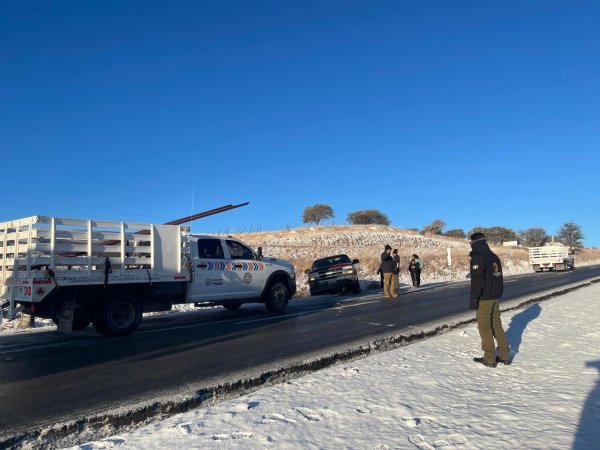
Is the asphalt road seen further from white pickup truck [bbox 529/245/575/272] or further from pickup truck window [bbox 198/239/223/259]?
white pickup truck [bbox 529/245/575/272]

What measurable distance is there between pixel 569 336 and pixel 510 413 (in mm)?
4945

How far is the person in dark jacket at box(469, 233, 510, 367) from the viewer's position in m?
6.52

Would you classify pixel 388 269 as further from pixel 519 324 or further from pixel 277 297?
pixel 519 324

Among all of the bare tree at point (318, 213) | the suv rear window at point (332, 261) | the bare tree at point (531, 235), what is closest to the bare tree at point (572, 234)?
the bare tree at point (531, 235)

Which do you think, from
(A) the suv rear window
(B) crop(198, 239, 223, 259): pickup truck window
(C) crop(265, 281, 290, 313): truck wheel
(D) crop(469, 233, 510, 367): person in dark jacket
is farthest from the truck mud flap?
(A) the suv rear window

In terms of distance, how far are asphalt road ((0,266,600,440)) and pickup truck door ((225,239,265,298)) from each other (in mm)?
722

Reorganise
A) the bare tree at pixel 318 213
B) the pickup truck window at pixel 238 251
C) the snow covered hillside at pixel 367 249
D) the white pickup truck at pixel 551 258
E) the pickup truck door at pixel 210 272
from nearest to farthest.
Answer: the pickup truck door at pixel 210 272 → the pickup truck window at pixel 238 251 → the snow covered hillside at pixel 367 249 → the white pickup truck at pixel 551 258 → the bare tree at pixel 318 213

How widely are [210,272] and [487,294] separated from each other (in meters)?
7.16

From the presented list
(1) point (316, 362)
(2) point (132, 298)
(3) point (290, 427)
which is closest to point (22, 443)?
(3) point (290, 427)

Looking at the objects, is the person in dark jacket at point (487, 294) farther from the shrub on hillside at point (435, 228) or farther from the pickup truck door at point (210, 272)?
the shrub on hillside at point (435, 228)

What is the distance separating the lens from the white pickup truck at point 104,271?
Result: 29.2 ft

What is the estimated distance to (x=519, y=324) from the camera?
31.6 feet

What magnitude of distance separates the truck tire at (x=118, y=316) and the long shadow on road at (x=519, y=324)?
742cm

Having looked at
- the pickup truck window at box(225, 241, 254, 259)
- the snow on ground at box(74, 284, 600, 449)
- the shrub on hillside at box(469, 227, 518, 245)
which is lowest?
the snow on ground at box(74, 284, 600, 449)
